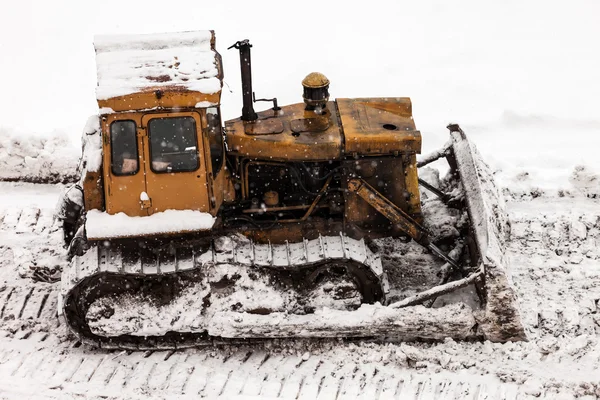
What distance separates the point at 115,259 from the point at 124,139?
3.77 ft

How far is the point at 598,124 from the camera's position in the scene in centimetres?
1223

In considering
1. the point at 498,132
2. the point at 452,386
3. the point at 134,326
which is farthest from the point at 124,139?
the point at 498,132

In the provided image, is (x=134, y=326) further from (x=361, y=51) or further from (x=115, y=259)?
(x=361, y=51)

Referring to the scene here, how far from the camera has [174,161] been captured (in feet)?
26.2

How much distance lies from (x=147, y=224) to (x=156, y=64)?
57.2 inches

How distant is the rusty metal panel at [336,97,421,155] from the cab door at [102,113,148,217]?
1.95 metres

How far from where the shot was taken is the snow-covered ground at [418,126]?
8.00m

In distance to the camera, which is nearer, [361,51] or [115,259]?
[115,259]

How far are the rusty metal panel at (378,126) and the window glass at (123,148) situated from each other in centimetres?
198

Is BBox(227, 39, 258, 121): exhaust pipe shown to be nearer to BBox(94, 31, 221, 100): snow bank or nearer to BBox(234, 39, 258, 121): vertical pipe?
BBox(234, 39, 258, 121): vertical pipe

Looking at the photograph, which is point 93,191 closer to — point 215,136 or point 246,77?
Answer: point 215,136

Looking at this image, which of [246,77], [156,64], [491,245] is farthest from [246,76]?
[491,245]

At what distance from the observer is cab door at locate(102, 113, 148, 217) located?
788cm

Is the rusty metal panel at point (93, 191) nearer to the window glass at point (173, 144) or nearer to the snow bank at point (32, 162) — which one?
the window glass at point (173, 144)
